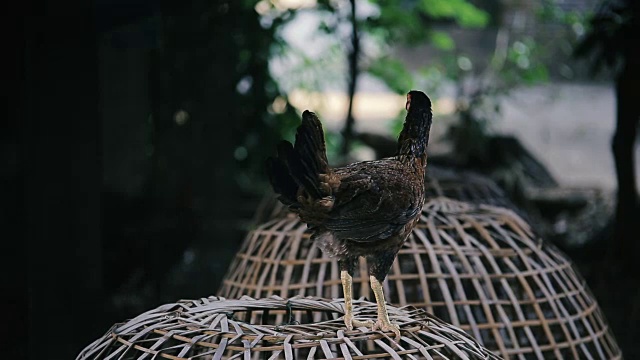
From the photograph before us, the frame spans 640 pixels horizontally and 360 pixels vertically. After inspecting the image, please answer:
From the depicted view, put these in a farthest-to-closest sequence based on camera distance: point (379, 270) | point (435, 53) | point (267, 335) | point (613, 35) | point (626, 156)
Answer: point (435, 53), point (626, 156), point (613, 35), point (379, 270), point (267, 335)

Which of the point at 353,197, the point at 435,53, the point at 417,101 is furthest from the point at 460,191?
the point at 435,53

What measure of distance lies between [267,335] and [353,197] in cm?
35

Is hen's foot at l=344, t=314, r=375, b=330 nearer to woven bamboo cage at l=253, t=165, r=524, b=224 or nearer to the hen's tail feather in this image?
the hen's tail feather

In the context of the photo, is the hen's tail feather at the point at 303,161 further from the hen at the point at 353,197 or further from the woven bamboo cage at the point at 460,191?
the woven bamboo cage at the point at 460,191

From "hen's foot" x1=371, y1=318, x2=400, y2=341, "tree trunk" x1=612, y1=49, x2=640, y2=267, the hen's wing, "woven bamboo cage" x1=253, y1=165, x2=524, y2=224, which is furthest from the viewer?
"tree trunk" x1=612, y1=49, x2=640, y2=267

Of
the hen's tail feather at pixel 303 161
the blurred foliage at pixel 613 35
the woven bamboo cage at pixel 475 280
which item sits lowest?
the woven bamboo cage at pixel 475 280

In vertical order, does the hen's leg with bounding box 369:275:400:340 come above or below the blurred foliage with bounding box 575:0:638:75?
below

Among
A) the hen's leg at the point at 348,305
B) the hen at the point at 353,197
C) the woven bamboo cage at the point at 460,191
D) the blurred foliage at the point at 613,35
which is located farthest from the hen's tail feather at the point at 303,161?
the blurred foliage at the point at 613,35

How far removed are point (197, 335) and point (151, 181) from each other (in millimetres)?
3639

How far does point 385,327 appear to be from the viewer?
1.61 metres

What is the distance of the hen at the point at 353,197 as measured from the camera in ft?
5.47

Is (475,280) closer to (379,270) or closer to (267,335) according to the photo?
(379,270)

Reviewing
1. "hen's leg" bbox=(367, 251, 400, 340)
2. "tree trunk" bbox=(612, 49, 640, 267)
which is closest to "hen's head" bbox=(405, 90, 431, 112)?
"hen's leg" bbox=(367, 251, 400, 340)

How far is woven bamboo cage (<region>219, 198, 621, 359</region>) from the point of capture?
A: 7.44 feet
